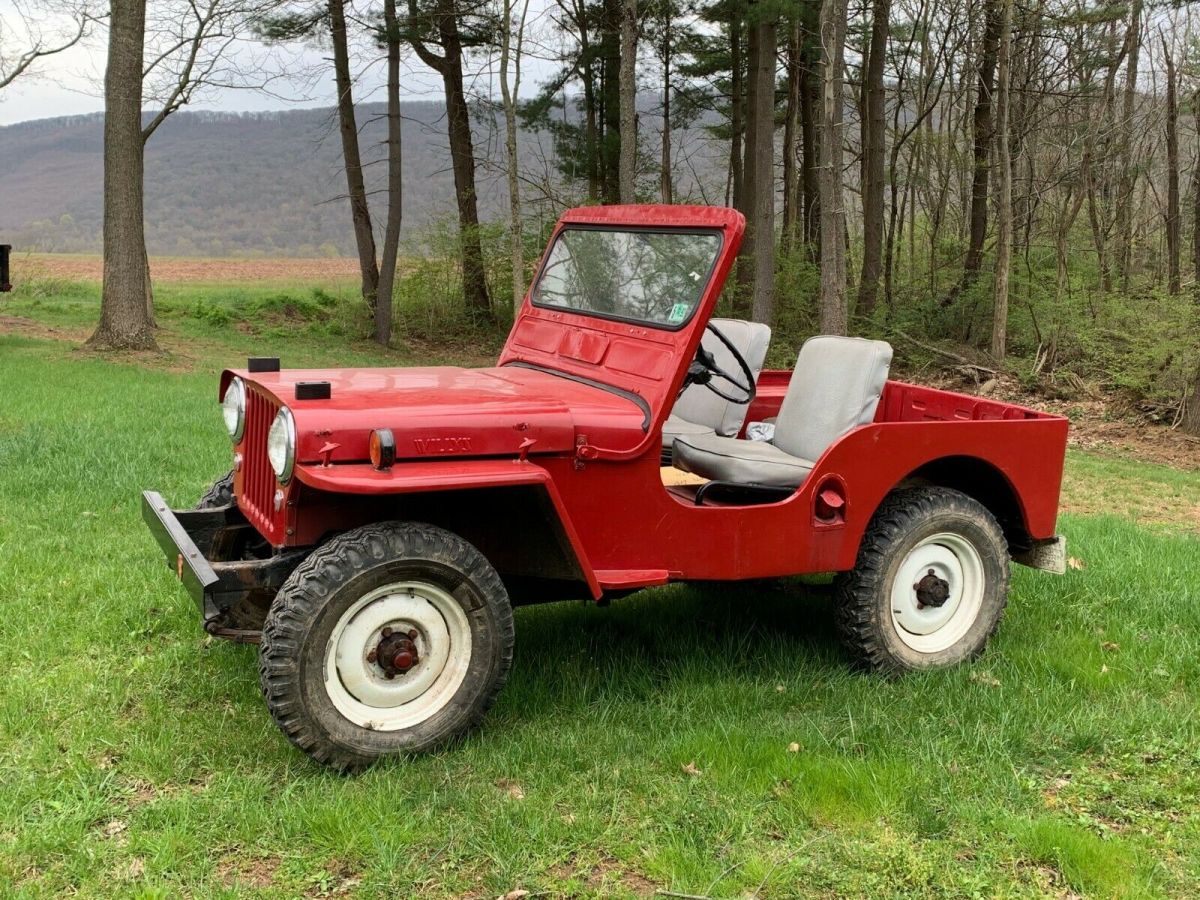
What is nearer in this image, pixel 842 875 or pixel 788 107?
pixel 842 875

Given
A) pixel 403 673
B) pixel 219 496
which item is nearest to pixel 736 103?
pixel 219 496

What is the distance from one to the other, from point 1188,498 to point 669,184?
15.5 m

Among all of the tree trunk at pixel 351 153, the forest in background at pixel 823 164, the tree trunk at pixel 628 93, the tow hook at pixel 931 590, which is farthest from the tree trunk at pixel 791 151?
the tow hook at pixel 931 590

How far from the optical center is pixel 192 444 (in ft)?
26.1

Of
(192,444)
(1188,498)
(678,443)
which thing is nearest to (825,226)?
(1188,498)

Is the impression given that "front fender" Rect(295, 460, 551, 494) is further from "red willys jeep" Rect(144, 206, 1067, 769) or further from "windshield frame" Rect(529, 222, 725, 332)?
"windshield frame" Rect(529, 222, 725, 332)

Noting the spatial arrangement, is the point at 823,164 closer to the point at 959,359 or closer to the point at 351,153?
the point at 959,359

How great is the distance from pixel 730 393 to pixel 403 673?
7.73 ft

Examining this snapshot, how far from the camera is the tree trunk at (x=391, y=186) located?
62.7 feet

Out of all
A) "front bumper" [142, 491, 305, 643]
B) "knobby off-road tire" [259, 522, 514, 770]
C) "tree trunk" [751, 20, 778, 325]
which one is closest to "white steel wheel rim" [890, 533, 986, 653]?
"knobby off-road tire" [259, 522, 514, 770]

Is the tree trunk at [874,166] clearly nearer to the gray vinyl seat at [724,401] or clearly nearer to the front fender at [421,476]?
the gray vinyl seat at [724,401]

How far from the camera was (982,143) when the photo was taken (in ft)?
66.6

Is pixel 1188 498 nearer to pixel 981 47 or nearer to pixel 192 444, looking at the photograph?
pixel 192 444

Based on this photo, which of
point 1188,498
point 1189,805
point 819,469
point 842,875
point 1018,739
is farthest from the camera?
point 1188,498
